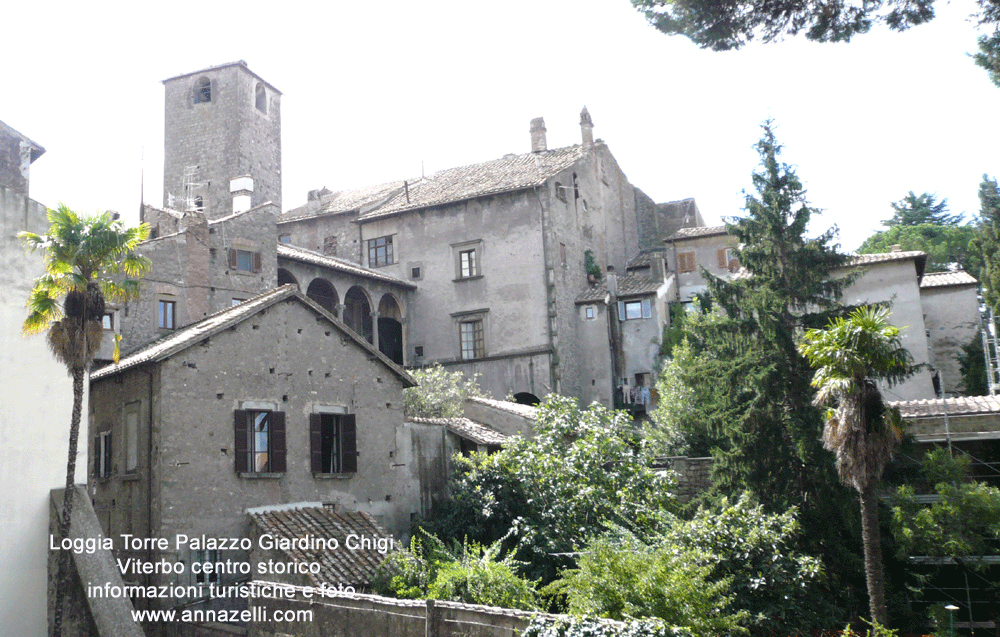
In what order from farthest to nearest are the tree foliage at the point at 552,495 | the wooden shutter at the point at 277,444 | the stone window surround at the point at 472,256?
the stone window surround at the point at 472,256 → the tree foliage at the point at 552,495 → the wooden shutter at the point at 277,444

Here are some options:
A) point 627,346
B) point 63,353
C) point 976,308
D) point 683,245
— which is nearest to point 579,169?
point 683,245

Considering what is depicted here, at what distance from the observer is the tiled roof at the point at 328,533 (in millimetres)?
17875

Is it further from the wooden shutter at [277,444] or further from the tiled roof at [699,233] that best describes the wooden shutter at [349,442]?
the tiled roof at [699,233]

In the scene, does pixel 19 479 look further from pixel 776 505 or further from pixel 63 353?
pixel 776 505

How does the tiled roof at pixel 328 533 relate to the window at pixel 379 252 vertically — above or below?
below

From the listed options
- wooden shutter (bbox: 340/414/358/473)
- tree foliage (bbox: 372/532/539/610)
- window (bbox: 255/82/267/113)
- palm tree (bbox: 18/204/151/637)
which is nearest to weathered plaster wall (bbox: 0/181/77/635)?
palm tree (bbox: 18/204/151/637)

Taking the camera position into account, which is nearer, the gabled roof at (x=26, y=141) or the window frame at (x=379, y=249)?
the gabled roof at (x=26, y=141)

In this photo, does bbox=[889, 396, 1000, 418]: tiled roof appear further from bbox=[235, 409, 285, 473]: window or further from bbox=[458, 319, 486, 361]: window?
bbox=[458, 319, 486, 361]: window

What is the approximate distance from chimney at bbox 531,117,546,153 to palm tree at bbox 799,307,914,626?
28127 mm

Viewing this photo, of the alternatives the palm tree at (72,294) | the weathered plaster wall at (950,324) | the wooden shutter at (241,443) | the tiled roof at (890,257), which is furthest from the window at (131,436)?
the weathered plaster wall at (950,324)

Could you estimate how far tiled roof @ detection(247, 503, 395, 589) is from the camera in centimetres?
1788

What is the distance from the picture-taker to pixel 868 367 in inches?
675

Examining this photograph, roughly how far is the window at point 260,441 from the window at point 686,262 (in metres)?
23.4

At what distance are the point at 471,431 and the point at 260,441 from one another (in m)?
6.58
